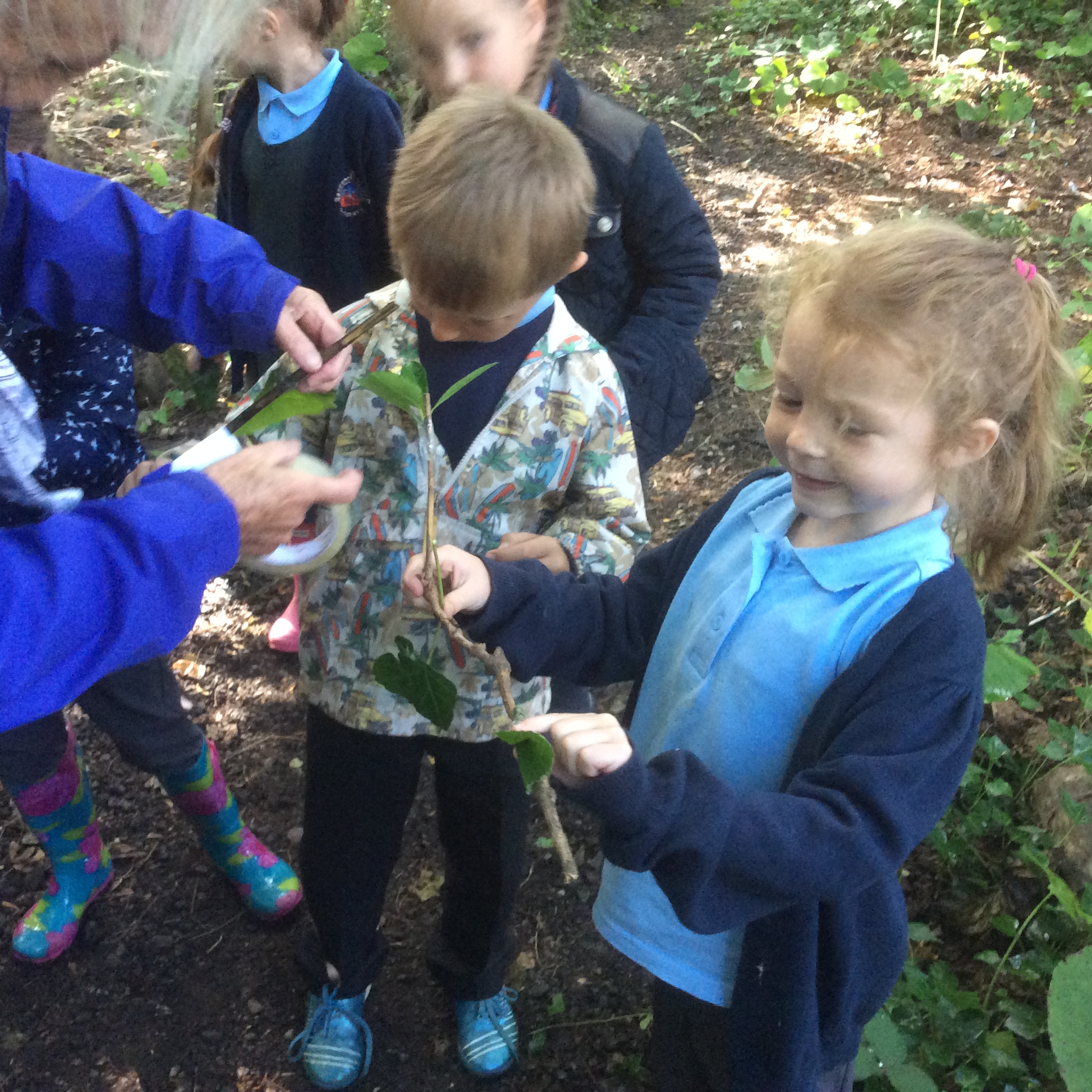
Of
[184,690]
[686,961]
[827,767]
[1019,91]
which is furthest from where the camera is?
[1019,91]

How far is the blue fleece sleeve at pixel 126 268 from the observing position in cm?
166

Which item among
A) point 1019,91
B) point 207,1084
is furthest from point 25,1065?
point 1019,91

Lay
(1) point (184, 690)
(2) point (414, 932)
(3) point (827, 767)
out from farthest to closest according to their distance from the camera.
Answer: (1) point (184, 690)
(2) point (414, 932)
(3) point (827, 767)

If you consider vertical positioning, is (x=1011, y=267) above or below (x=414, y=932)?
above

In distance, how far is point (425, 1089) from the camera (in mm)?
2191

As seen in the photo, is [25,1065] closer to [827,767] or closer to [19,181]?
[19,181]

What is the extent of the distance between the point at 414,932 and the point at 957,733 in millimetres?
1703

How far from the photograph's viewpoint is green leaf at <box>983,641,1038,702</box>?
218 centimetres

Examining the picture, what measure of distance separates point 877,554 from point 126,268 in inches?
53.6

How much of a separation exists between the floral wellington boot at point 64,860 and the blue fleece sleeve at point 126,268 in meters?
1.01

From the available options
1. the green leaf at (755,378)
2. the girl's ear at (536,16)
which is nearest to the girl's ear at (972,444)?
the green leaf at (755,378)

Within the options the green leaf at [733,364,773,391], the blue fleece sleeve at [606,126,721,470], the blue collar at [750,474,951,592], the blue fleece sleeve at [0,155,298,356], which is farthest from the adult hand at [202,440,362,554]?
the green leaf at [733,364,773,391]

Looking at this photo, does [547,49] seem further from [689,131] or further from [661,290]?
[689,131]

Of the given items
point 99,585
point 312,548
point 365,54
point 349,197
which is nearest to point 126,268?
point 312,548
